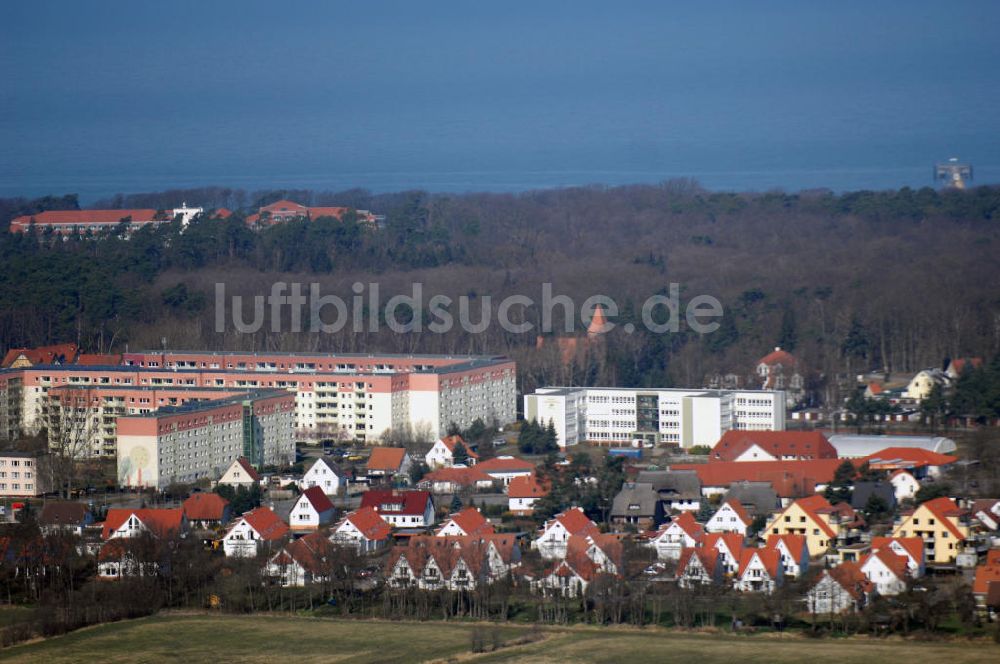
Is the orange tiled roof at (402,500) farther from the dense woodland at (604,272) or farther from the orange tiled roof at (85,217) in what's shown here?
the orange tiled roof at (85,217)

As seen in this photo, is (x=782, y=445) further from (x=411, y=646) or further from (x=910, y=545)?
(x=411, y=646)

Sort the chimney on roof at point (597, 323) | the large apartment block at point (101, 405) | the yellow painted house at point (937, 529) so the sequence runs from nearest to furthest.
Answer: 1. the yellow painted house at point (937, 529)
2. the large apartment block at point (101, 405)
3. the chimney on roof at point (597, 323)

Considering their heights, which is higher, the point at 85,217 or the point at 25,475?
the point at 85,217

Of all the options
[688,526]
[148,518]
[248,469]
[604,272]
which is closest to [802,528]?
[688,526]

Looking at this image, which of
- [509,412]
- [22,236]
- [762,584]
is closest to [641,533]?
[762,584]

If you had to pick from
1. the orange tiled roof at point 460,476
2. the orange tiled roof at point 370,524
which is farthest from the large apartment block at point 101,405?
the orange tiled roof at point 370,524

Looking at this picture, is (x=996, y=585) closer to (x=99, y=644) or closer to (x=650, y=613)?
(x=650, y=613)
